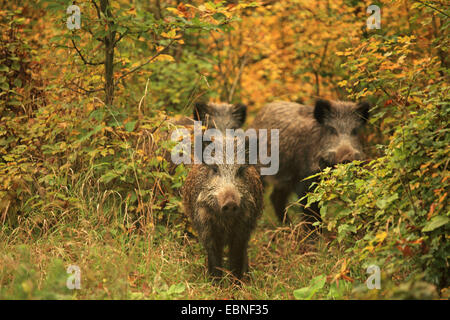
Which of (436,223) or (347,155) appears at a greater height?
(347,155)

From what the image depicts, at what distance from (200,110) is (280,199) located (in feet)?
6.12

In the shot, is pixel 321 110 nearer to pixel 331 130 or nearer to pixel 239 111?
pixel 331 130

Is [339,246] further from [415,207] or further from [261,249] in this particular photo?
[415,207]

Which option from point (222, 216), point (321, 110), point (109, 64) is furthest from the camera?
point (321, 110)

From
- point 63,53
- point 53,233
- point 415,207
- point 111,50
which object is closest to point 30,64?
point 63,53

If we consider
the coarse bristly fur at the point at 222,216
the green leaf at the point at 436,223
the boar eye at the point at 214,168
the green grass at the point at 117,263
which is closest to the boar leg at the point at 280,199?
the green grass at the point at 117,263

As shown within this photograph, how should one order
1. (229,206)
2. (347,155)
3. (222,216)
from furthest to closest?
(347,155)
(222,216)
(229,206)

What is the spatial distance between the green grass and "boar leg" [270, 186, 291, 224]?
1618 mm

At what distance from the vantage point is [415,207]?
3598mm

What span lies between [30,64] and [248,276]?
3.39 meters

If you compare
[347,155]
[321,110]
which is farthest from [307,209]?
[321,110]

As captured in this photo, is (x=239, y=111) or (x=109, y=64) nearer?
(x=109, y=64)

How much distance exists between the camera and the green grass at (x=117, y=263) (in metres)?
3.65

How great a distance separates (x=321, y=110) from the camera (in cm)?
636
